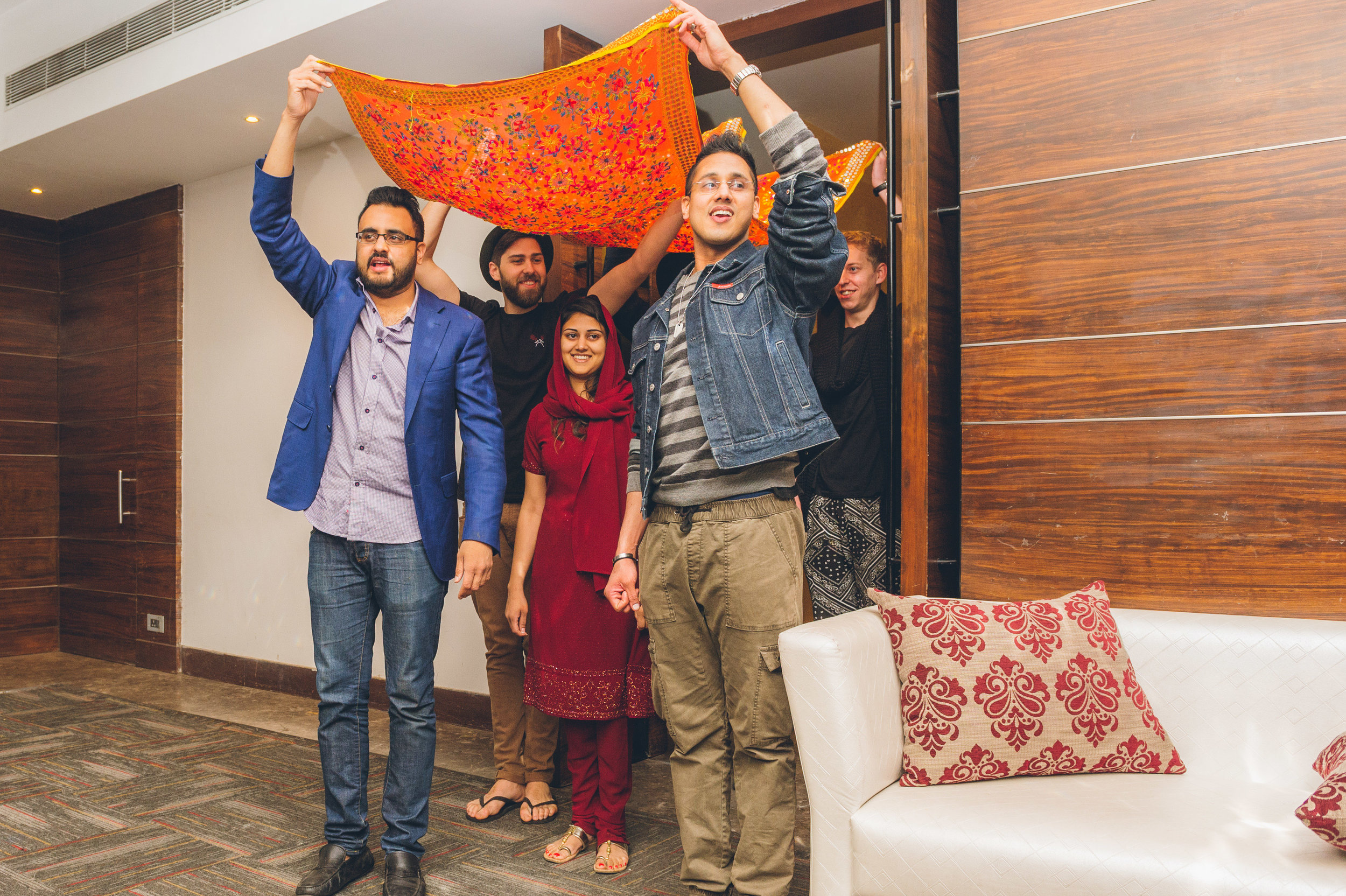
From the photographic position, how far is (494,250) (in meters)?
3.04

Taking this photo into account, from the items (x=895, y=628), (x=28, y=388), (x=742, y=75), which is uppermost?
(x=742, y=75)

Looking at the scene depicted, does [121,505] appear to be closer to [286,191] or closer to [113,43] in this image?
[113,43]

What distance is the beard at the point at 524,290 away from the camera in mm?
2879

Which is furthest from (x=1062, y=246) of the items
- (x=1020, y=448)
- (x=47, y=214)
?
(x=47, y=214)

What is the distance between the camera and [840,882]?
157cm

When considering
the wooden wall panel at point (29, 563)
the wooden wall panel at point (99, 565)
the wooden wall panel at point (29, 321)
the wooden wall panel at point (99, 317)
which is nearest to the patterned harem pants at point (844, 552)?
the wooden wall panel at point (99, 565)

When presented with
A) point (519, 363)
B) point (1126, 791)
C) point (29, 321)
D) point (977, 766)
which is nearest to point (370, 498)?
point (519, 363)

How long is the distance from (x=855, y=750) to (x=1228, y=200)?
4.53ft

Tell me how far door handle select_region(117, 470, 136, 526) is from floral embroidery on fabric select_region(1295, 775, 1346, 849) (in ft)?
18.4

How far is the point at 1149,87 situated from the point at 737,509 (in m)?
1.30

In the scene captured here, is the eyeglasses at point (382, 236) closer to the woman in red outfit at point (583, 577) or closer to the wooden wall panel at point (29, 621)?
the woman in red outfit at point (583, 577)

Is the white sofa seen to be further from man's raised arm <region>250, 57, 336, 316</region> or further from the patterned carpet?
man's raised arm <region>250, 57, 336, 316</region>

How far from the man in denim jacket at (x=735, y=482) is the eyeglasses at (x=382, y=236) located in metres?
0.71

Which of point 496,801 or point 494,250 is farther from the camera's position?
point 494,250
